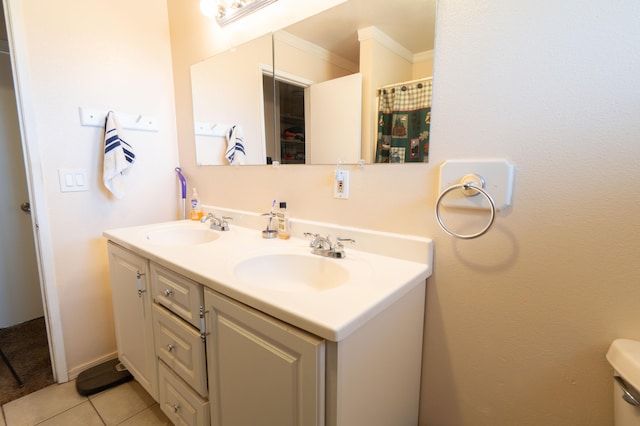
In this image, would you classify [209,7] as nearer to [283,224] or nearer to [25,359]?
[283,224]

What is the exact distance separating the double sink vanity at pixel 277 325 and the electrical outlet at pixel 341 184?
13 centimetres

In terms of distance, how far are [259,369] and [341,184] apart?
0.70 m

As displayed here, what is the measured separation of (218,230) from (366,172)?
2.84 ft

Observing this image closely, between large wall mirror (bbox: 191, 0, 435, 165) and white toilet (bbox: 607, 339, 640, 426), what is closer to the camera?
white toilet (bbox: 607, 339, 640, 426)

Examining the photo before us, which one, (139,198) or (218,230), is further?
(139,198)

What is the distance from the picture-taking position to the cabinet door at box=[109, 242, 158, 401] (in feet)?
4.07

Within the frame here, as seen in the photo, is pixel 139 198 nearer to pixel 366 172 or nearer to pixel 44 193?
pixel 44 193

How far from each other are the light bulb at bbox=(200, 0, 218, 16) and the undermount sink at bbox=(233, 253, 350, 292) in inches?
50.8

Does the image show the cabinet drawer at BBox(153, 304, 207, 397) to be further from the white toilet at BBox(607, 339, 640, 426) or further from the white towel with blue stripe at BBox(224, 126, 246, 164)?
the white toilet at BBox(607, 339, 640, 426)

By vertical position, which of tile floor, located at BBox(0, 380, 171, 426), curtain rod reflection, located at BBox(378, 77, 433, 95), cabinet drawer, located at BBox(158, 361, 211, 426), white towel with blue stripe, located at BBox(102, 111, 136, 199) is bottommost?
tile floor, located at BBox(0, 380, 171, 426)

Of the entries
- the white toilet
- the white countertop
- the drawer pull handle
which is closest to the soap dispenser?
A: the white countertop

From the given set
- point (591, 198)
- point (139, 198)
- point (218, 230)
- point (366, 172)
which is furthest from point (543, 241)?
point (139, 198)

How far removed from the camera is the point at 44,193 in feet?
4.71

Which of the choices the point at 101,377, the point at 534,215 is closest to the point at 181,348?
the point at 101,377
